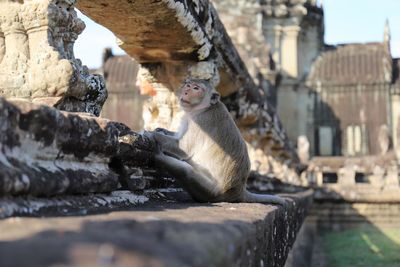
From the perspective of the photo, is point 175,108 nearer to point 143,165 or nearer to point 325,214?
point 143,165

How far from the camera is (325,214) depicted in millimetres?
15156

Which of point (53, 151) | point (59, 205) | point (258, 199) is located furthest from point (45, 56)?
point (258, 199)

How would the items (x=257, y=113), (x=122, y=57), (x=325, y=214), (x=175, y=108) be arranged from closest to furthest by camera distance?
1. (x=175, y=108)
2. (x=257, y=113)
3. (x=325, y=214)
4. (x=122, y=57)

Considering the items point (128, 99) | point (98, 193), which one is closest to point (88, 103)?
point (98, 193)

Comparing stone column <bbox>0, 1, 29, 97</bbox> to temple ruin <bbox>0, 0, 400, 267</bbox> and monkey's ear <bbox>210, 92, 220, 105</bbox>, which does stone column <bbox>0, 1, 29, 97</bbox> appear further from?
monkey's ear <bbox>210, 92, 220, 105</bbox>

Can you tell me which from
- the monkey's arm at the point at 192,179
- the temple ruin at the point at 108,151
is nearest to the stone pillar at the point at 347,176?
the temple ruin at the point at 108,151

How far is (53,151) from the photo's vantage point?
2312 mm

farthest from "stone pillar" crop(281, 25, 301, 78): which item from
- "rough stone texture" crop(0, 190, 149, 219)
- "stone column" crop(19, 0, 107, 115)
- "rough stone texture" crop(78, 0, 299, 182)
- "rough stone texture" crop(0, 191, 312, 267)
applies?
"rough stone texture" crop(0, 191, 312, 267)

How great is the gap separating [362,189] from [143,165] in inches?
505

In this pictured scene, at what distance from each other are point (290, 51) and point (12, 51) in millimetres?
23491

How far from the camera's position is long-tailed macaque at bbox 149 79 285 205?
3.99 m

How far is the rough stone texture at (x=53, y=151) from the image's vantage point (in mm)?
2002

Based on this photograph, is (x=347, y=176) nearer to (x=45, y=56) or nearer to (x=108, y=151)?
(x=45, y=56)

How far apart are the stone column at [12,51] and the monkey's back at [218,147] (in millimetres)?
1255
